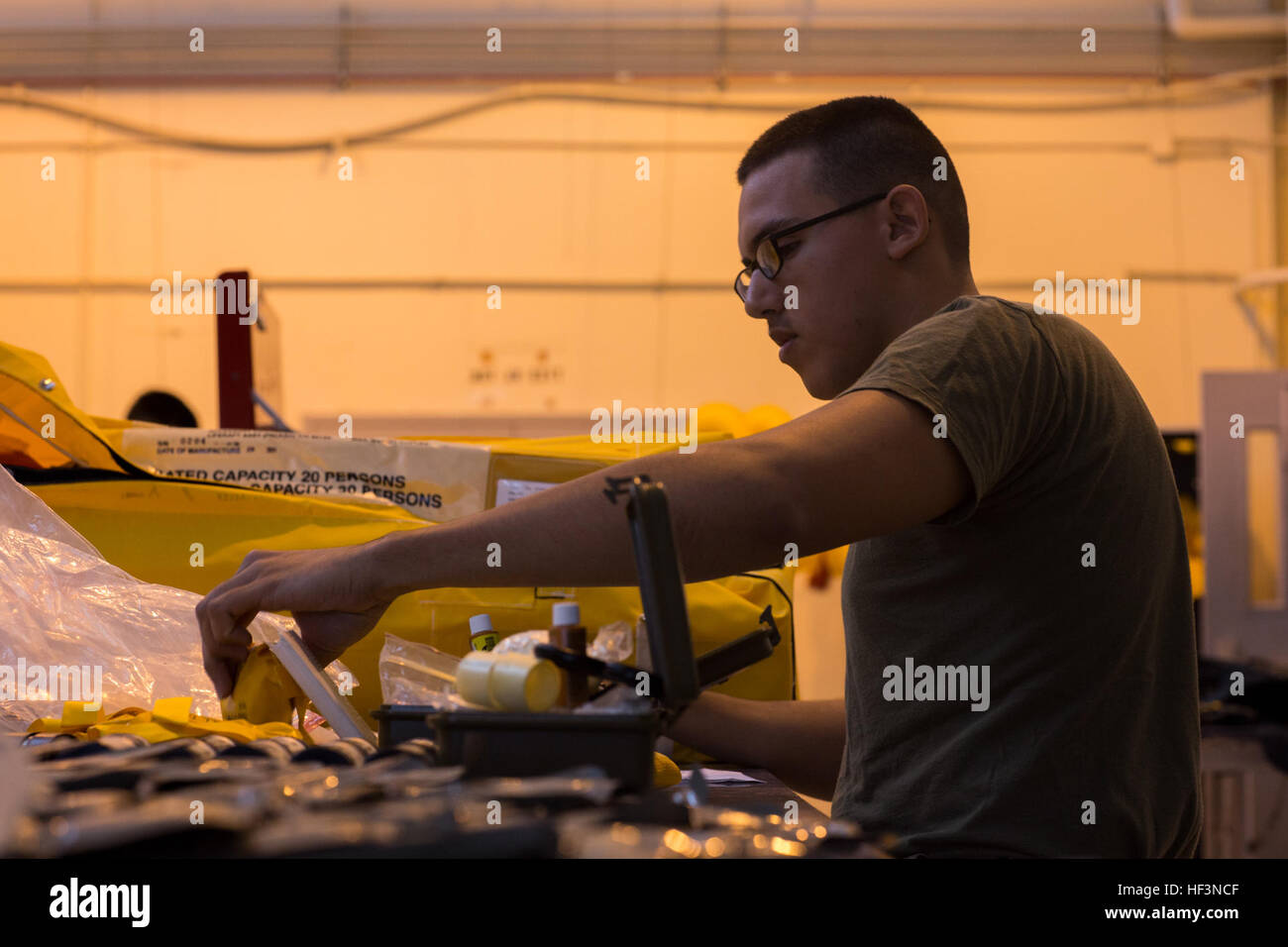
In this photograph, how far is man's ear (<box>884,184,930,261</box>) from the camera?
114 centimetres

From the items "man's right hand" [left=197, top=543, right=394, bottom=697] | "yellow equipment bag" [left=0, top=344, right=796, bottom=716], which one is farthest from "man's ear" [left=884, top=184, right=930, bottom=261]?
"man's right hand" [left=197, top=543, right=394, bottom=697]

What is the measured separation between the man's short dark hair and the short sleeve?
0.29 meters

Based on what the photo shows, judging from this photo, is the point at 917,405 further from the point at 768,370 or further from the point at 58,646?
the point at 768,370

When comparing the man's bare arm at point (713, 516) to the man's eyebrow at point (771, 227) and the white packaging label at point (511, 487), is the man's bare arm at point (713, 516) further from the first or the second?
the white packaging label at point (511, 487)

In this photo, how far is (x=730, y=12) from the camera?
5.01 meters

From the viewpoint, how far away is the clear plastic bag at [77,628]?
3.48 feet

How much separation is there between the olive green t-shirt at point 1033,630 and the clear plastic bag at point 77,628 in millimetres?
641

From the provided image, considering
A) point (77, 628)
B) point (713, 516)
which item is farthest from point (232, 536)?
point (713, 516)

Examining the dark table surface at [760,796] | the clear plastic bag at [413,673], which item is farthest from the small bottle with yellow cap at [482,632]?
the dark table surface at [760,796]

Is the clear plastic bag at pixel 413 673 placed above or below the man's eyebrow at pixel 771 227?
below

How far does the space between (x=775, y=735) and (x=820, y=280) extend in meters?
0.53

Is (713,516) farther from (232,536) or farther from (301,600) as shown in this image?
(232,536)
